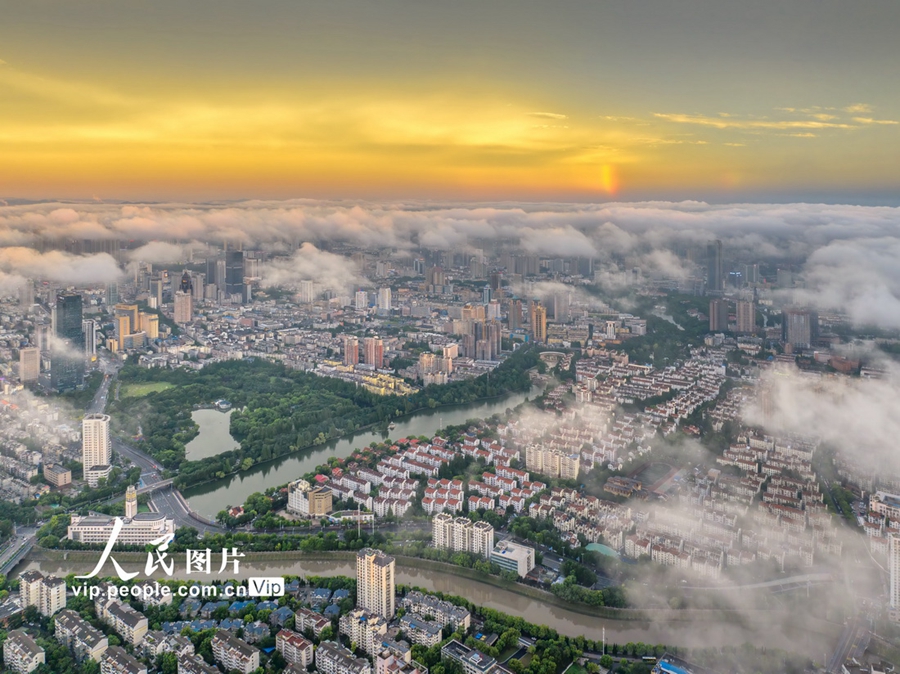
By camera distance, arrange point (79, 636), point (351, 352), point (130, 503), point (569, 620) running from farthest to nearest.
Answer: point (351, 352) → point (130, 503) → point (569, 620) → point (79, 636)

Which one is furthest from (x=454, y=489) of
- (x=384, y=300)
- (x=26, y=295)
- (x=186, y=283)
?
(x=186, y=283)

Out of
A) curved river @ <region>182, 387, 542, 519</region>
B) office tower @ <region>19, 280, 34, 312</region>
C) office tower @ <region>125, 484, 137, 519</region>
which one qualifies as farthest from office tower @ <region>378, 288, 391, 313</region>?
office tower @ <region>125, 484, 137, 519</region>

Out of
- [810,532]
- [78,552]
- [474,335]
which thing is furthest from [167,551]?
[474,335]

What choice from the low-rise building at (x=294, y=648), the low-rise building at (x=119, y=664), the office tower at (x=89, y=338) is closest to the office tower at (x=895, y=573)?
the low-rise building at (x=294, y=648)

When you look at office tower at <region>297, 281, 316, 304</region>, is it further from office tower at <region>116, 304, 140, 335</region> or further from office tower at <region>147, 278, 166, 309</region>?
office tower at <region>116, 304, 140, 335</region>

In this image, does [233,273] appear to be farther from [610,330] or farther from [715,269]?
[715,269]

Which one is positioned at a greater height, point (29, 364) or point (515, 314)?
point (515, 314)
